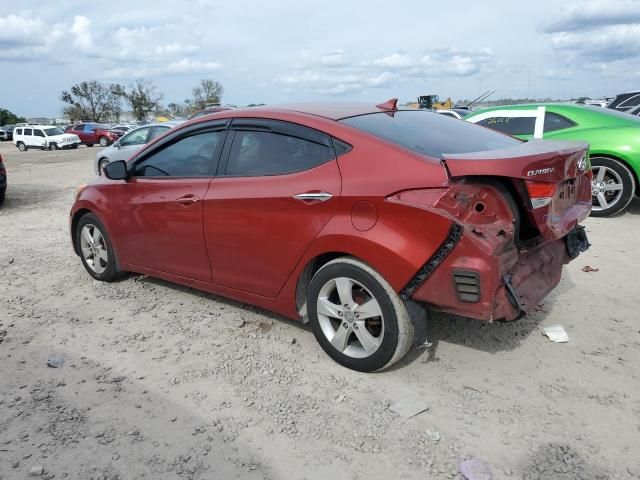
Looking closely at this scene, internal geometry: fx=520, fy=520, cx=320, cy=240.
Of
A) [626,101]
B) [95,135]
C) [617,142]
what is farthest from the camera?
[95,135]

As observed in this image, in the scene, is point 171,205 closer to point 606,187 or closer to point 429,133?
point 429,133

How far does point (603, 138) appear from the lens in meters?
6.94

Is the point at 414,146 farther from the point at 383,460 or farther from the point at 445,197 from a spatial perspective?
the point at 383,460

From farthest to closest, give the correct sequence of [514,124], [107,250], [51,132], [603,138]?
[51,132] → [514,124] → [603,138] → [107,250]

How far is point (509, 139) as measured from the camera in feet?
13.0

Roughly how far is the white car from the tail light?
36618 mm

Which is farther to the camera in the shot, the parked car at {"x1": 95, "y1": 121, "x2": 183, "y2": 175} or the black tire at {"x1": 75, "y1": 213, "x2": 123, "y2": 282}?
the parked car at {"x1": 95, "y1": 121, "x2": 183, "y2": 175}

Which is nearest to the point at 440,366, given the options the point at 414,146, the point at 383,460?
the point at 383,460

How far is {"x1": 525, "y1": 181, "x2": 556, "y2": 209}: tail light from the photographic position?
2866 millimetres

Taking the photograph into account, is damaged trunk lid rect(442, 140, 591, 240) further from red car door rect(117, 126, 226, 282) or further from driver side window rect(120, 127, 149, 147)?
driver side window rect(120, 127, 149, 147)

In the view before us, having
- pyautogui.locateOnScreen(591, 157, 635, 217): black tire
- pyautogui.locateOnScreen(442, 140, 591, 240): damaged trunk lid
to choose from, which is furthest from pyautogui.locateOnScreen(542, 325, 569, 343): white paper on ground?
pyautogui.locateOnScreen(591, 157, 635, 217): black tire

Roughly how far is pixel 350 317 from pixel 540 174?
1.37m

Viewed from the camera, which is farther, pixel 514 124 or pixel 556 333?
pixel 514 124

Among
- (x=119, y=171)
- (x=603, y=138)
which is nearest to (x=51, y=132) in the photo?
(x=119, y=171)
